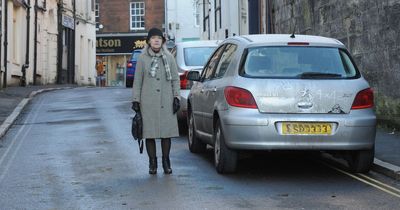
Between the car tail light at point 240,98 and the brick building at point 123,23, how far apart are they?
44426 millimetres

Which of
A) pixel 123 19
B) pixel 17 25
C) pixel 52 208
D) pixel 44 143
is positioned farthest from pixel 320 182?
pixel 123 19

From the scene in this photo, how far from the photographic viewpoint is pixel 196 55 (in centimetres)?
1257

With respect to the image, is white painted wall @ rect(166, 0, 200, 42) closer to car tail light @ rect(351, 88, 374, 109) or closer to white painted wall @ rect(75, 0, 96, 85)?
white painted wall @ rect(75, 0, 96, 85)

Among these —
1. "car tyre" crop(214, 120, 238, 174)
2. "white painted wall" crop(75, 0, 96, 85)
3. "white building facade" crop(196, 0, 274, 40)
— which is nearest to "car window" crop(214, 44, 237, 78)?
"car tyre" crop(214, 120, 238, 174)

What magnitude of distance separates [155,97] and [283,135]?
65.7 inches

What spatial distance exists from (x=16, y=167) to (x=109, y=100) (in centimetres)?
1121

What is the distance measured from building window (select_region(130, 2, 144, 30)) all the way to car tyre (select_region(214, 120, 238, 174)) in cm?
4479

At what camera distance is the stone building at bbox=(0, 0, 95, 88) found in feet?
79.3

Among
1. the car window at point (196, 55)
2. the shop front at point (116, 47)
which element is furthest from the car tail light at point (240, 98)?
the shop front at point (116, 47)

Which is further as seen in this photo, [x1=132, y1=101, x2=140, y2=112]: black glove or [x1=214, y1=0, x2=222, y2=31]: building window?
[x1=214, y1=0, x2=222, y2=31]: building window

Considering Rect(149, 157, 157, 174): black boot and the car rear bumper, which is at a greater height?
the car rear bumper

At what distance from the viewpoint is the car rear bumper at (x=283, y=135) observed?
761 centimetres

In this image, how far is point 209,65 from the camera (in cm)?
969

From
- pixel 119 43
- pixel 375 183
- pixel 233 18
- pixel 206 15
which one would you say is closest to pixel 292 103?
pixel 375 183
